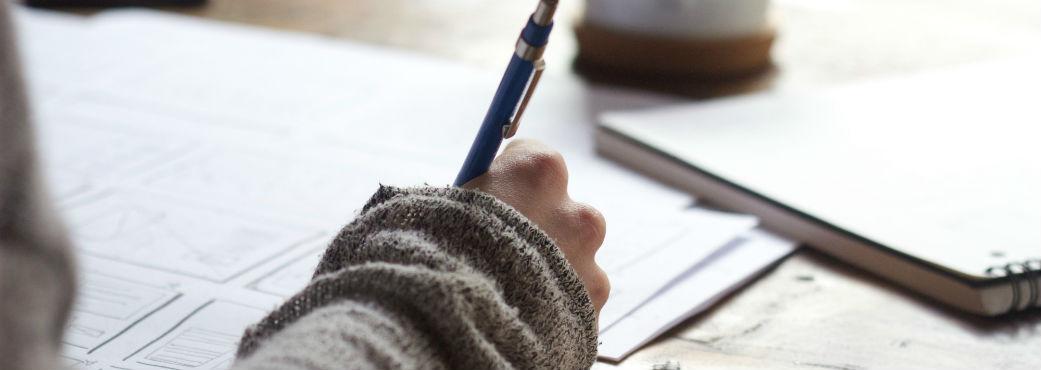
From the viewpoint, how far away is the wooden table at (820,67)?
50cm

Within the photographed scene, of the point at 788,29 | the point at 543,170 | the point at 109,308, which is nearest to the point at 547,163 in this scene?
the point at 543,170

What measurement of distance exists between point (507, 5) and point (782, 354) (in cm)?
78

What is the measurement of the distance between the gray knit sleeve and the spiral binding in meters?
0.23

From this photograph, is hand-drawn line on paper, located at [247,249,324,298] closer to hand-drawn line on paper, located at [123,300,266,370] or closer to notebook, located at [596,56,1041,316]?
hand-drawn line on paper, located at [123,300,266,370]

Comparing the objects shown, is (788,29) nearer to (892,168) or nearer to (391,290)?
(892,168)

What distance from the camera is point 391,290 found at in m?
0.36

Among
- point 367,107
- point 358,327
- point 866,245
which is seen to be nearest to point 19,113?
point 358,327

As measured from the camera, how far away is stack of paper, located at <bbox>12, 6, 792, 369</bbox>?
0.52 meters

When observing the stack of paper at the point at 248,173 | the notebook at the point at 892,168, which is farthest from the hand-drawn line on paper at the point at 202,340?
the notebook at the point at 892,168

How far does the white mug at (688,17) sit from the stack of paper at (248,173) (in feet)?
0.26

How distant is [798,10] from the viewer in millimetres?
1183

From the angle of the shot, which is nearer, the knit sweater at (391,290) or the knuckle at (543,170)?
the knit sweater at (391,290)

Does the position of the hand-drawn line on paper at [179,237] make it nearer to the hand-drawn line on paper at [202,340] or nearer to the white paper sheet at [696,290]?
the hand-drawn line on paper at [202,340]

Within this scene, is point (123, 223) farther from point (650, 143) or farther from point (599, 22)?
point (599, 22)
